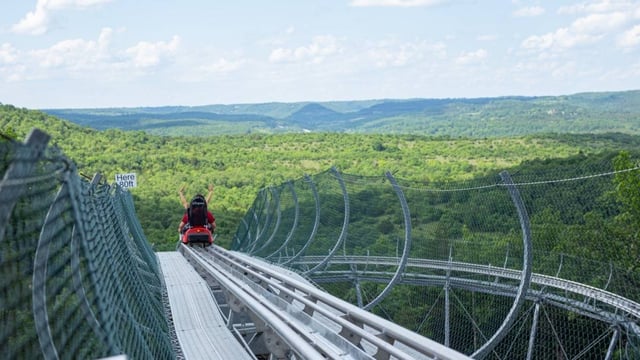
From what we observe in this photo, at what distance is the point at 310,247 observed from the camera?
12.0 metres

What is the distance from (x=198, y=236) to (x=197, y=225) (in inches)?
19.7

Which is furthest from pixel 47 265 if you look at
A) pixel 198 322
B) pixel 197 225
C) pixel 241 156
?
pixel 241 156

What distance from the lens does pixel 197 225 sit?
15773 millimetres

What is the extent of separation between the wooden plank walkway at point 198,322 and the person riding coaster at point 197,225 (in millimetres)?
4511

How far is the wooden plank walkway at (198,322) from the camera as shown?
609 cm

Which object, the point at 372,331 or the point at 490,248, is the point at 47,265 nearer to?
the point at 372,331

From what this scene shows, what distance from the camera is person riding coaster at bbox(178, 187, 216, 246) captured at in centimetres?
1534

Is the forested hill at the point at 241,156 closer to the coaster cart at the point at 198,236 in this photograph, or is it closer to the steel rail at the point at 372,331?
the coaster cart at the point at 198,236

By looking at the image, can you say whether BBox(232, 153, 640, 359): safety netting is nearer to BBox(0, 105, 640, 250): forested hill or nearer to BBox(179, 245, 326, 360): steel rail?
BBox(179, 245, 326, 360): steel rail

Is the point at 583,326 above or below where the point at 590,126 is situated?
above

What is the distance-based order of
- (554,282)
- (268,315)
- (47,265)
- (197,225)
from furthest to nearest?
(197,225), (554,282), (268,315), (47,265)

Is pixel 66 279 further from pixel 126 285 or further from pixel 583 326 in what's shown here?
pixel 583 326

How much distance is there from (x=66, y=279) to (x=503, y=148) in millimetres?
82158

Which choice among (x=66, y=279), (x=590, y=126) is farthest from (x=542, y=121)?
(x=66, y=279)
